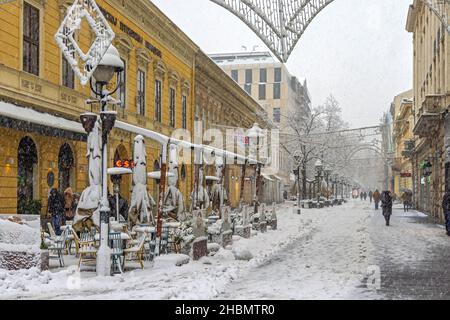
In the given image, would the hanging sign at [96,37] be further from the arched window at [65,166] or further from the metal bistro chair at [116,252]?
the arched window at [65,166]

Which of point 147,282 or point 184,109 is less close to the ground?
point 184,109

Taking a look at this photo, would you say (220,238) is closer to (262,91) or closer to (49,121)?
(49,121)

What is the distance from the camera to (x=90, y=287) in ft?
34.2

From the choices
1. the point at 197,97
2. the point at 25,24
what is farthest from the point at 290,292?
the point at 197,97

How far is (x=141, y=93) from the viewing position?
3108 centimetres

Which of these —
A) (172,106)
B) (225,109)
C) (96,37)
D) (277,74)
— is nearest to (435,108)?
(172,106)

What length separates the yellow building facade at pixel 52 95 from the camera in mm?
19188

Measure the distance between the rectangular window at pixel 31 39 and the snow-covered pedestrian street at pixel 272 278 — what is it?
924 cm

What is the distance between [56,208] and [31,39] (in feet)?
18.5

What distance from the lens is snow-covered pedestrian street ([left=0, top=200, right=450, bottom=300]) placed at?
9.83m

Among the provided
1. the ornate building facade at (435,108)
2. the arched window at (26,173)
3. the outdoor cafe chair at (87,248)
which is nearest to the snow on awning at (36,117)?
the arched window at (26,173)

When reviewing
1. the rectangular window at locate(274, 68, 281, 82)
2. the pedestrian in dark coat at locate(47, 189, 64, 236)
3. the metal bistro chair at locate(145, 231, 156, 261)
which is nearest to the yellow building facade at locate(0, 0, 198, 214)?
the pedestrian in dark coat at locate(47, 189, 64, 236)

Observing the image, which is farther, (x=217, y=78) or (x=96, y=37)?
(x=217, y=78)
